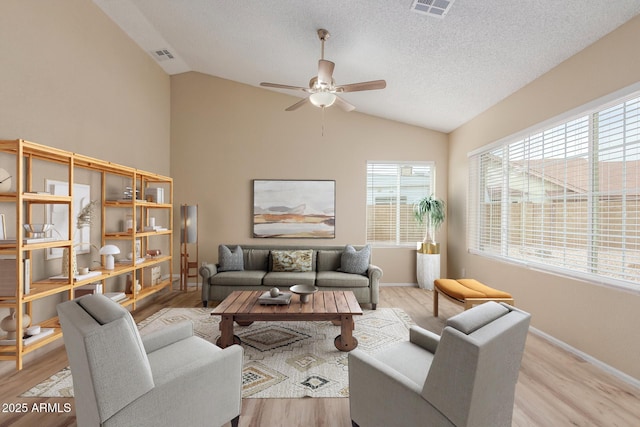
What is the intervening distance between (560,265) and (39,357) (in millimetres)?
Answer: 5133

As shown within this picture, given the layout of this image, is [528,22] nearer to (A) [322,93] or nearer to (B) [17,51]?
(A) [322,93]

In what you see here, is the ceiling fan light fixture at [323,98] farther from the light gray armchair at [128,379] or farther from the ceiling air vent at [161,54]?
the ceiling air vent at [161,54]

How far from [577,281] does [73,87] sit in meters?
5.50

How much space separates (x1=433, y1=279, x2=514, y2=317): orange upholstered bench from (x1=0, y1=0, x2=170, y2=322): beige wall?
4.21m

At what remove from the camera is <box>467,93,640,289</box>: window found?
2.54 meters

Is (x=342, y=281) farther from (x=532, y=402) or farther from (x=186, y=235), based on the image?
(x=186, y=235)

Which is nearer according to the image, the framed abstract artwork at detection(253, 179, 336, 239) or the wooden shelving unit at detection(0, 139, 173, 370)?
the wooden shelving unit at detection(0, 139, 173, 370)

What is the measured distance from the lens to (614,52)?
2584 millimetres

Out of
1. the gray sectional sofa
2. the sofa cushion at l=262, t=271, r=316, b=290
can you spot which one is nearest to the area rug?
the gray sectional sofa

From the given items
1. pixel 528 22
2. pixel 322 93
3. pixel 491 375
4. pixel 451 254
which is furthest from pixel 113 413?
pixel 451 254

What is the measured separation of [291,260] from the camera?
15.7 ft

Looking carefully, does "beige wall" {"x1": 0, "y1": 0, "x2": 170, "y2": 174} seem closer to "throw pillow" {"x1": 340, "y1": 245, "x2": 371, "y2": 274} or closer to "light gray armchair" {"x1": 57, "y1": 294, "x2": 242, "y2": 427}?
"light gray armchair" {"x1": 57, "y1": 294, "x2": 242, "y2": 427}

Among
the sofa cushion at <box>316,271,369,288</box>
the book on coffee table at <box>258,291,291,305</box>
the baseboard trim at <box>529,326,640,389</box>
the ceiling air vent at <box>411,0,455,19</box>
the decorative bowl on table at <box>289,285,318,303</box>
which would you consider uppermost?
the ceiling air vent at <box>411,0,455,19</box>

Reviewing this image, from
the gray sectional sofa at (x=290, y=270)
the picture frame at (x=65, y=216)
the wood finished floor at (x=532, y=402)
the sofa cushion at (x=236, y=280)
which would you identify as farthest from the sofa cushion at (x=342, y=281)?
the picture frame at (x=65, y=216)
